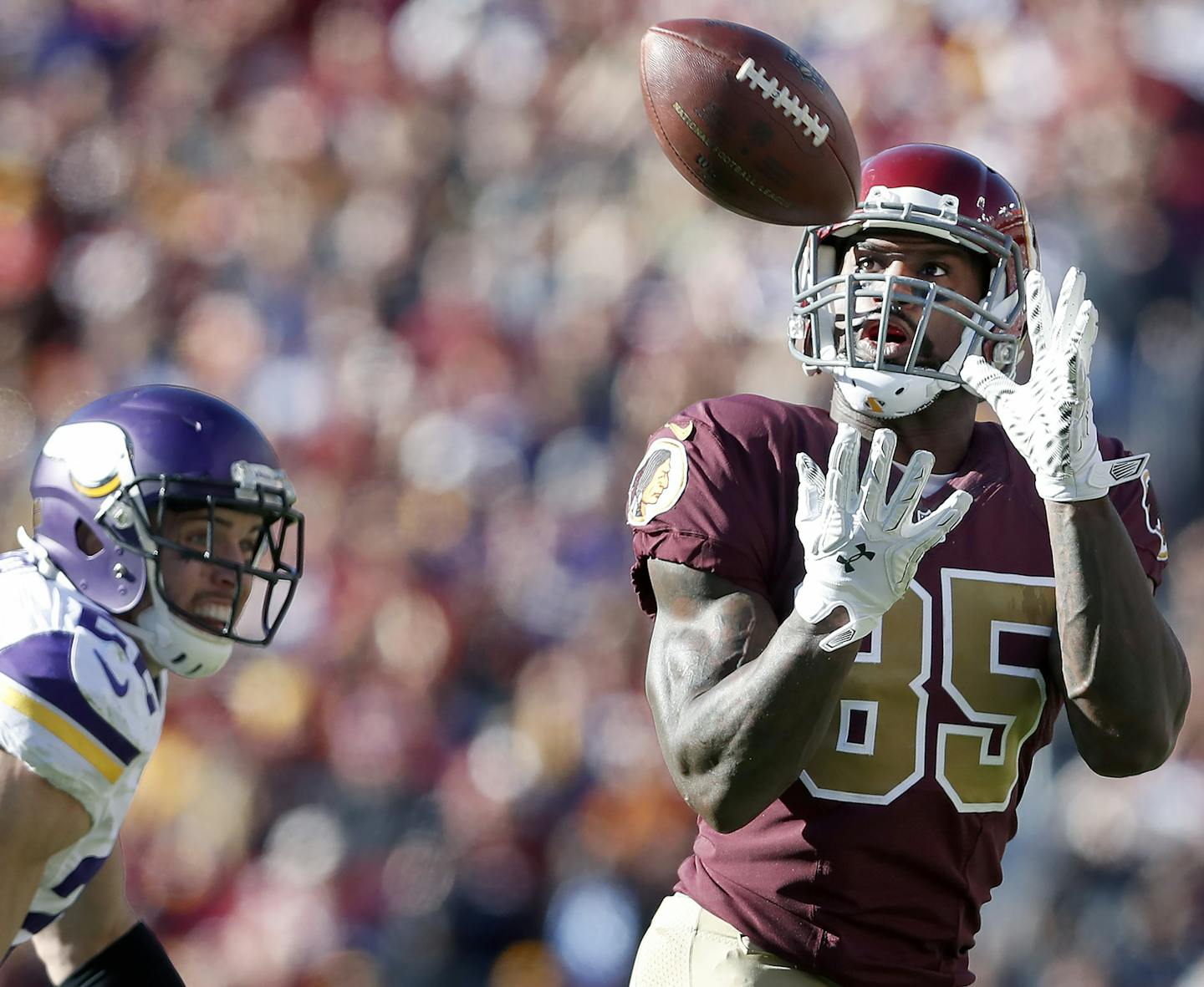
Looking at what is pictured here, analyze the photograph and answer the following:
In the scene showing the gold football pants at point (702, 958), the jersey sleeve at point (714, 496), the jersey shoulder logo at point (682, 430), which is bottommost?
the gold football pants at point (702, 958)

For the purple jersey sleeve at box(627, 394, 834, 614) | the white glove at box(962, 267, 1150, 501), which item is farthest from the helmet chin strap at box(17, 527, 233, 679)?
the white glove at box(962, 267, 1150, 501)

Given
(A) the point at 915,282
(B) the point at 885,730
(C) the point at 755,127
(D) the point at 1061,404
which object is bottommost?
(B) the point at 885,730

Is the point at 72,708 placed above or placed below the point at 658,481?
below

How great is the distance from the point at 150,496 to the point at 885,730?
1210mm

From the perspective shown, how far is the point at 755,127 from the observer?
88.5 inches

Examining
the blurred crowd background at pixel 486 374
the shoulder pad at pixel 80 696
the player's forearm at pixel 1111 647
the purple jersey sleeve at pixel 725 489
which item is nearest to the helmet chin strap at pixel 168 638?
the shoulder pad at pixel 80 696

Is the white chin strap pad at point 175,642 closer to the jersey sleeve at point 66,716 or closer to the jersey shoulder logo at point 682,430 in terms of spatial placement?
the jersey sleeve at point 66,716

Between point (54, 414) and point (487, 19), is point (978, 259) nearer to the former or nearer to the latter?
point (487, 19)

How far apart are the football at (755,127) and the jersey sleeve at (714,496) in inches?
13.1

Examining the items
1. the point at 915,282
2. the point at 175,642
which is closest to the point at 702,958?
the point at 915,282

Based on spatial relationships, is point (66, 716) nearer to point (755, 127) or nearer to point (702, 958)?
point (702, 958)

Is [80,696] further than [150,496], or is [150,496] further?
[150,496]

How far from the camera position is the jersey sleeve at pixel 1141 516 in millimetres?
2086

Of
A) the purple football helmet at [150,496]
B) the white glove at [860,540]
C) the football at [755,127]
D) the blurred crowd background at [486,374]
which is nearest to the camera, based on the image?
the white glove at [860,540]
